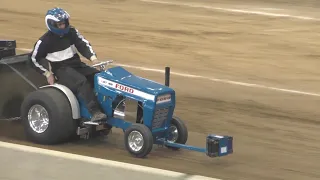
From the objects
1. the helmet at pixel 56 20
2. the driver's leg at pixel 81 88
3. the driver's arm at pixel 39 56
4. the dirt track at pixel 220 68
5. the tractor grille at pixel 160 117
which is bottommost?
the dirt track at pixel 220 68

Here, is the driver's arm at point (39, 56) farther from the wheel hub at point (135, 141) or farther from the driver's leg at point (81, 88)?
the wheel hub at point (135, 141)

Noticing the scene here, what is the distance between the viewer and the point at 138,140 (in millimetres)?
8656

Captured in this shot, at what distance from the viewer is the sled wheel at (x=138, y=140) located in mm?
8469

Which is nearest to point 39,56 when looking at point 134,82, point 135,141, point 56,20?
point 56,20

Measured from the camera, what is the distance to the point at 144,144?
851cm

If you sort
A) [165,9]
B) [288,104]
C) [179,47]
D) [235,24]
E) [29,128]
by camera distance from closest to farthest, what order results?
[29,128], [288,104], [179,47], [235,24], [165,9]

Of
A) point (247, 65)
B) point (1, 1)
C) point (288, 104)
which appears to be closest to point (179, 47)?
point (247, 65)

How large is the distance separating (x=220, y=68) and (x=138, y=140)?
6199 mm

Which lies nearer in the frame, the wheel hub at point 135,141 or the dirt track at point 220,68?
the wheel hub at point 135,141

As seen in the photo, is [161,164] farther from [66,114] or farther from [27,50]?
[27,50]

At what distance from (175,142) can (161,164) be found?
0.53 metres

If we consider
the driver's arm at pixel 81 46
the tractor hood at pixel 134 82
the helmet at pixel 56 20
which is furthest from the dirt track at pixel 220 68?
the helmet at pixel 56 20

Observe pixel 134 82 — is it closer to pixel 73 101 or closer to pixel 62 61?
pixel 73 101

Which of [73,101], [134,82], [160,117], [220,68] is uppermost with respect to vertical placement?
[134,82]
